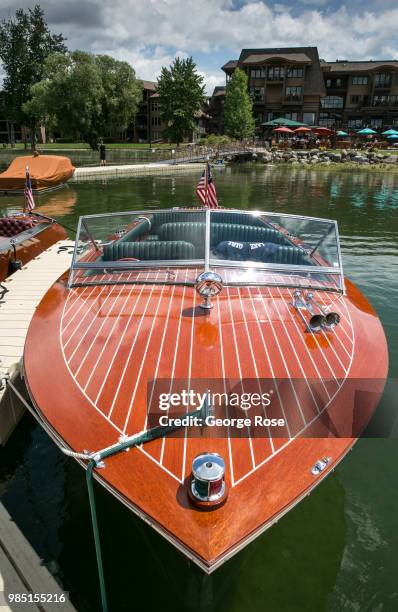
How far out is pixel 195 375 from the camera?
3.03 m

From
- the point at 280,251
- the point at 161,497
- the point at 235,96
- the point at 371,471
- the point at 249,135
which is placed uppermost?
the point at 235,96

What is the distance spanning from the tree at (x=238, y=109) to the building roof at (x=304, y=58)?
8.10 meters

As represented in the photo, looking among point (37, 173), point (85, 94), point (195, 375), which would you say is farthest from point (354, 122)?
point (195, 375)

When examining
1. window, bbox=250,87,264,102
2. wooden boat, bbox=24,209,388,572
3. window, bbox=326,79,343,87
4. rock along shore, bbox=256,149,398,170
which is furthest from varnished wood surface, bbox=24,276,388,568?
window, bbox=326,79,343,87

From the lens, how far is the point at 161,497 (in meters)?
2.29

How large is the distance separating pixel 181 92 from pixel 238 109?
6.89 metres

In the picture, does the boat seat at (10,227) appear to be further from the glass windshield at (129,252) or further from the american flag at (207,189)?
the american flag at (207,189)

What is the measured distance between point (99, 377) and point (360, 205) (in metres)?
19.6

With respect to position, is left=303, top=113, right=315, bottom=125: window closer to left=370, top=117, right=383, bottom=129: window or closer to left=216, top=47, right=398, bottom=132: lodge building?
left=216, top=47, right=398, bottom=132: lodge building

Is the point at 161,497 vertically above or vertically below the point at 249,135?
below

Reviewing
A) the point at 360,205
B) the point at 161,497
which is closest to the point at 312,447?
the point at 161,497

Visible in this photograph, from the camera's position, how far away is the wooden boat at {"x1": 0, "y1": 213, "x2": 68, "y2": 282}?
310 inches

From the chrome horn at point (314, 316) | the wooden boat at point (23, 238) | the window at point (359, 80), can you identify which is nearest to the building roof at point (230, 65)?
the window at point (359, 80)

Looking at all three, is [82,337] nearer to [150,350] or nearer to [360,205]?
[150,350]
